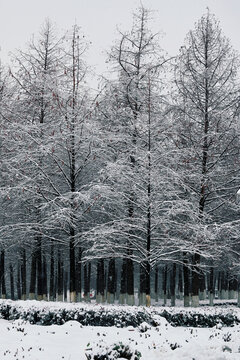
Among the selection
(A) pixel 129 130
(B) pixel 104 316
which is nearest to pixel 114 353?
(B) pixel 104 316

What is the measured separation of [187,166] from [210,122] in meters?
2.37

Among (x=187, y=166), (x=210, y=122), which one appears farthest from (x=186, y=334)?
(x=210, y=122)

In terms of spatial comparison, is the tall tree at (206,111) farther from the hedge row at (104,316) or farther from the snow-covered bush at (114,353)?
the snow-covered bush at (114,353)

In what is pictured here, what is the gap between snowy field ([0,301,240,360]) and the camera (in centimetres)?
794

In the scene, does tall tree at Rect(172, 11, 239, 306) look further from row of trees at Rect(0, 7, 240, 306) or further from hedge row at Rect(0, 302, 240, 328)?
hedge row at Rect(0, 302, 240, 328)

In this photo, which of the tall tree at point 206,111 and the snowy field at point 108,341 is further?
the tall tree at point 206,111

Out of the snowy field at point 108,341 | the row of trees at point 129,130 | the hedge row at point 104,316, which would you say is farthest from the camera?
the row of trees at point 129,130

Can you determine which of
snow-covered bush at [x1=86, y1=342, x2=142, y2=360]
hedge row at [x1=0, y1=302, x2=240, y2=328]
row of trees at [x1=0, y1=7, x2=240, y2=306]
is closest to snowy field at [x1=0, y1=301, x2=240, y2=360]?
snow-covered bush at [x1=86, y1=342, x2=142, y2=360]

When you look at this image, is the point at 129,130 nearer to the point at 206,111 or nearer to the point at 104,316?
the point at 206,111

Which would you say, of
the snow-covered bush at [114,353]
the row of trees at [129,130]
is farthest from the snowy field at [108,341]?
the row of trees at [129,130]

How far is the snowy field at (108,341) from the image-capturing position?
7941mm

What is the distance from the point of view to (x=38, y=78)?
19016mm

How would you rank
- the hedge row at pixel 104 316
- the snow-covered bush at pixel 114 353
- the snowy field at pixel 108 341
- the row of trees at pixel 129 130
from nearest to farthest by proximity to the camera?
the snow-covered bush at pixel 114 353 → the snowy field at pixel 108 341 → the hedge row at pixel 104 316 → the row of trees at pixel 129 130

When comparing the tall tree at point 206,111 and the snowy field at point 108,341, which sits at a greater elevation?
the tall tree at point 206,111
